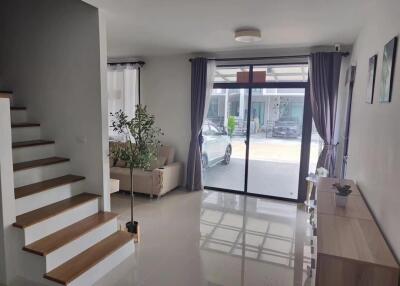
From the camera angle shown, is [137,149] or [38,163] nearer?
[38,163]

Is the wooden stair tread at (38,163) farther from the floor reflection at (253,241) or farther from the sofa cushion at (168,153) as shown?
the sofa cushion at (168,153)

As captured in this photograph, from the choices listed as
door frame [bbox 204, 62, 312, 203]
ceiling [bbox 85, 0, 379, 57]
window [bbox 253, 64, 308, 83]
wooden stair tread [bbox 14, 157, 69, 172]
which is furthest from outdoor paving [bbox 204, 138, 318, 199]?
wooden stair tread [bbox 14, 157, 69, 172]

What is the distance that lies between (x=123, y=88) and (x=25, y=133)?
2.71 metres

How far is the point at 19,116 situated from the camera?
358 cm

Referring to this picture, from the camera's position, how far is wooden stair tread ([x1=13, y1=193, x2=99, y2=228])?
2.55 m

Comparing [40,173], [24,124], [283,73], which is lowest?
[40,173]

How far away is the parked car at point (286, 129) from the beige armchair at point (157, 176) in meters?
1.99

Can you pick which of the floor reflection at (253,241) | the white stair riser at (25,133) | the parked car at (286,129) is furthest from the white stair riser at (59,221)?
the parked car at (286,129)

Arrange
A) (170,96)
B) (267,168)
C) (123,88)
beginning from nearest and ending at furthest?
1. (267,168)
2. (170,96)
3. (123,88)

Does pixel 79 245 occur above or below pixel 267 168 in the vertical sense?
below

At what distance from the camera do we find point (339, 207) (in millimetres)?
2373

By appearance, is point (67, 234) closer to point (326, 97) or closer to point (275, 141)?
point (275, 141)

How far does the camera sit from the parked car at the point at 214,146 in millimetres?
5561

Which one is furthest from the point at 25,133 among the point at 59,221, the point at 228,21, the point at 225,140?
the point at 225,140
